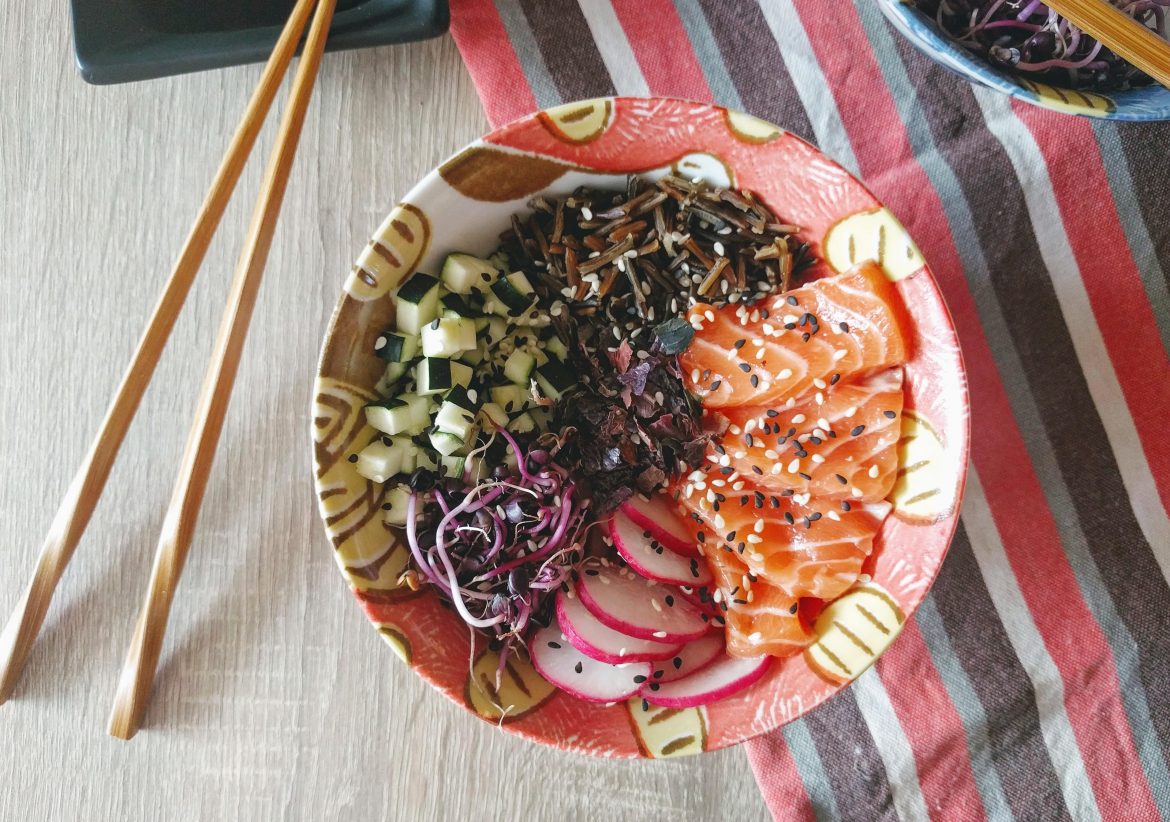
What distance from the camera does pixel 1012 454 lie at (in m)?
1.74


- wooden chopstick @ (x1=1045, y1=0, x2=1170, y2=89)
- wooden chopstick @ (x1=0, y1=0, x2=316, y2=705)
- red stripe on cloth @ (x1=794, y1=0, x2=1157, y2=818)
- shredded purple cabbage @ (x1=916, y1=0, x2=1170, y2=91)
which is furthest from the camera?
red stripe on cloth @ (x1=794, y1=0, x2=1157, y2=818)

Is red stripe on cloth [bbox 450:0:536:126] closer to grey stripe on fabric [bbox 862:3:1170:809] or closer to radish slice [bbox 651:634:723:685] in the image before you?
grey stripe on fabric [bbox 862:3:1170:809]

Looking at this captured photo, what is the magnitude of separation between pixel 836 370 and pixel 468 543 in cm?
71

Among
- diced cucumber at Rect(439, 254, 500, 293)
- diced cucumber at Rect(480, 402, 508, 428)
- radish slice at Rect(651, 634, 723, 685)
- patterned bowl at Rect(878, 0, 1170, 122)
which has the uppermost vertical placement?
patterned bowl at Rect(878, 0, 1170, 122)

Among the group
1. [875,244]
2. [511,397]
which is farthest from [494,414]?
[875,244]

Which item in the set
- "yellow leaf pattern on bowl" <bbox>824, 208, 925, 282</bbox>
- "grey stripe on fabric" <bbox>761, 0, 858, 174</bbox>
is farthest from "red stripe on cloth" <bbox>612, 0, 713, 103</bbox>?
"yellow leaf pattern on bowl" <bbox>824, 208, 925, 282</bbox>

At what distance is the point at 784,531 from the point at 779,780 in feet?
1.79

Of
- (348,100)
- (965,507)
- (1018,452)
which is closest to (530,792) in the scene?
(965,507)

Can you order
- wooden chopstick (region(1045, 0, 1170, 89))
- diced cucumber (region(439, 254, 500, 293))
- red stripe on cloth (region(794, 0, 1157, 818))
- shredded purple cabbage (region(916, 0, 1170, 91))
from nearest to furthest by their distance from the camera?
wooden chopstick (region(1045, 0, 1170, 89)), shredded purple cabbage (region(916, 0, 1170, 91)), diced cucumber (region(439, 254, 500, 293)), red stripe on cloth (region(794, 0, 1157, 818))

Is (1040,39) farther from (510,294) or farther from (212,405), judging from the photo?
(212,405)

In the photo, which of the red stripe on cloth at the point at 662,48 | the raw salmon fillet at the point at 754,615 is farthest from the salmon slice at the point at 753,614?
the red stripe on cloth at the point at 662,48

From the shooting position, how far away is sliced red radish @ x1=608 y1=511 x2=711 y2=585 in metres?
1.56

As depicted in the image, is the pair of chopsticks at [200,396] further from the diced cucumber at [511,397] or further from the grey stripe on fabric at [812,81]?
the grey stripe on fabric at [812,81]

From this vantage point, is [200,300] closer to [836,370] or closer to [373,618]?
[373,618]
